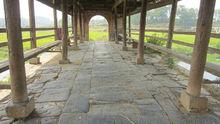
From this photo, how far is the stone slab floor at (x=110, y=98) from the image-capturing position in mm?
2662

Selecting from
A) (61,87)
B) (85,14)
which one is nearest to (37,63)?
(61,87)

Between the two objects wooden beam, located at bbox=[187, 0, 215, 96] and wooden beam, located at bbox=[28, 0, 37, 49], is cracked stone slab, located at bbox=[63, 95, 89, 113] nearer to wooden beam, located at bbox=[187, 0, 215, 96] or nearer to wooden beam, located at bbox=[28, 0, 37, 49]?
wooden beam, located at bbox=[187, 0, 215, 96]

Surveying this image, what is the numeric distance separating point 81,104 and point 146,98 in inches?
38.8

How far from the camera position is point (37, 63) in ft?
20.5

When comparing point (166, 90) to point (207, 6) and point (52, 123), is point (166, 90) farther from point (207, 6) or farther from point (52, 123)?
point (52, 123)

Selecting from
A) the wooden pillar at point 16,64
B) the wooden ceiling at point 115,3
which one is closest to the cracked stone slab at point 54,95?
the wooden pillar at point 16,64

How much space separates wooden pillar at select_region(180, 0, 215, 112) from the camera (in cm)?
268

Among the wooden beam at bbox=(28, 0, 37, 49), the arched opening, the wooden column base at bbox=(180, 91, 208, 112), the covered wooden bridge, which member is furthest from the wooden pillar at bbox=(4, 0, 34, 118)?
the arched opening

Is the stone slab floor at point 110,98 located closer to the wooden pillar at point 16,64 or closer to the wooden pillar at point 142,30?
the wooden pillar at point 16,64

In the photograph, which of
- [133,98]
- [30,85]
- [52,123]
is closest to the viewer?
[52,123]

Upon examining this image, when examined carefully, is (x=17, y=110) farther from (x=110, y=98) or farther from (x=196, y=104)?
(x=196, y=104)

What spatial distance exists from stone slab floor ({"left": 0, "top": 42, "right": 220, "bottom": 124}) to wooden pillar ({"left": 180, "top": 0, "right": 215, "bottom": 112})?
141mm

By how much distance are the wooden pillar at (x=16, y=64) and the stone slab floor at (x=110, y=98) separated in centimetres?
12

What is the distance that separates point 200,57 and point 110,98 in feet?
4.56
